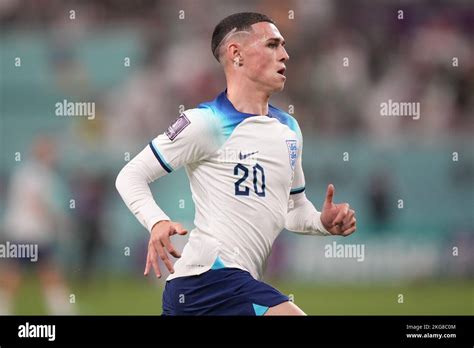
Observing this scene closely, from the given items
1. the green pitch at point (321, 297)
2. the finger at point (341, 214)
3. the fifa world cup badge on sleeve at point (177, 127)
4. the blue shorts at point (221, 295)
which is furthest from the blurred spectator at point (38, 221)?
the finger at point (341, 214)

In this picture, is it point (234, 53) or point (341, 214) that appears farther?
point (234, 53)

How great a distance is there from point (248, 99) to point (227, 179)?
1.83 feet

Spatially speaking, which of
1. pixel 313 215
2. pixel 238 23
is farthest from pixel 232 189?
pixel 238 23

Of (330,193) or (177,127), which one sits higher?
(177,127)

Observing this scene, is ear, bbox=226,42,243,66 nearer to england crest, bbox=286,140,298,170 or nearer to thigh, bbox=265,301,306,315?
england crest, bbox=286,140,298,170

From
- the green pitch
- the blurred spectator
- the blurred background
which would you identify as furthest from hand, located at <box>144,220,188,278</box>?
the blurred spectator

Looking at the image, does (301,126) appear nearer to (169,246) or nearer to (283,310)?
(283,310)

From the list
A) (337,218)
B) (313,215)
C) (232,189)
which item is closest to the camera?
(232,189)

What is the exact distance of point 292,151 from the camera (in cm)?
661

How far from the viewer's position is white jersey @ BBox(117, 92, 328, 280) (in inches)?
250

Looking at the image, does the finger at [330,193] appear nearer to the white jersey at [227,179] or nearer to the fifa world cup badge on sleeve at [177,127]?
the white jersey at [227,179]

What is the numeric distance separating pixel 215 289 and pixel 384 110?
9.69 meters
